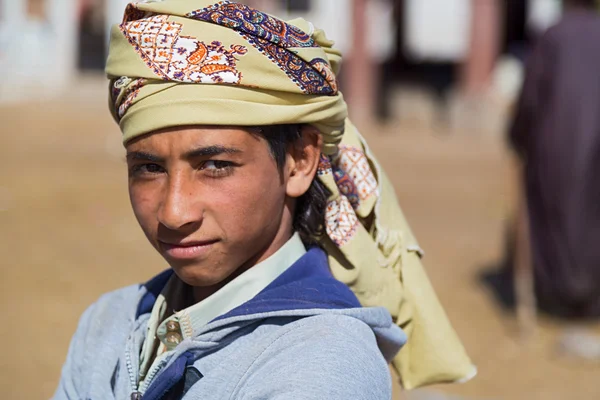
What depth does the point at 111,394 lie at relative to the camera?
5.58 ft

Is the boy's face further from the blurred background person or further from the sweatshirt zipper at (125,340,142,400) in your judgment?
the blurred background person

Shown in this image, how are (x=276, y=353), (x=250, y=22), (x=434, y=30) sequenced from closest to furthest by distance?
1. (x=276, y=353)
2. (x=250, y=22)
3. (x=434, y=30)

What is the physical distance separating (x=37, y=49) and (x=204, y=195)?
18127 millimetres

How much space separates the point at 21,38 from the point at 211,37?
18250 millimetres

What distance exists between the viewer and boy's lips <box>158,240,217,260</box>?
1592 mm

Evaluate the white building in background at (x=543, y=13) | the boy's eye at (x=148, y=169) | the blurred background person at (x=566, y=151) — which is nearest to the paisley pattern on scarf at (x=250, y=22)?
the boy's eye at (x=148, y=169)

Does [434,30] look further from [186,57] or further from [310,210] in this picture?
[186,57]

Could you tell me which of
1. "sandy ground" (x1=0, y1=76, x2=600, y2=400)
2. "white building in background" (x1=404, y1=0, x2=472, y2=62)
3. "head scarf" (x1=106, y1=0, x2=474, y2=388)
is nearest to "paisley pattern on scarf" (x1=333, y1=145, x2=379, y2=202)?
"head scarf" (x1=106, y1=0, x2=474, y2=388)

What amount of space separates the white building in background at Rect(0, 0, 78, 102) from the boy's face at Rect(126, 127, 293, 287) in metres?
17.4

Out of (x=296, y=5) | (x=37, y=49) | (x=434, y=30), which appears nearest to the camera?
(x=37, y=49)

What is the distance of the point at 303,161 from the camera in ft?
5.68

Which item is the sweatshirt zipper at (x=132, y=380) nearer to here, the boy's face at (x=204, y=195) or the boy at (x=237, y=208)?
the boy at (x=237, y=208)

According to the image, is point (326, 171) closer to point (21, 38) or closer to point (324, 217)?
point (324, 217)

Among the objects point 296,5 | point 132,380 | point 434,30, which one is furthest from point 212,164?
point 434,30
